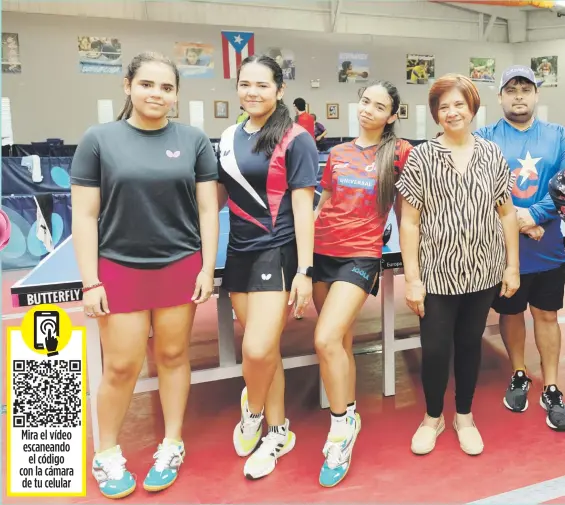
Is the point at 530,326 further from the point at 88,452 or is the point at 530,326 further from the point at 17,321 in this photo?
the point at 17,321

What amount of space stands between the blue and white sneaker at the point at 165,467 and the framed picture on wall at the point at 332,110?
10.6 meters

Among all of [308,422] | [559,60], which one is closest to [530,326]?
[308,422]

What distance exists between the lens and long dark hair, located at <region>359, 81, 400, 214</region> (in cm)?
229

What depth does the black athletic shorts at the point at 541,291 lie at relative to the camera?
2.64 meters

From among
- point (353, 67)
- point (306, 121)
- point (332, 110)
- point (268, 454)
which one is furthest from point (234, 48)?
point (268, 454)

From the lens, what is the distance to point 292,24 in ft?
37.8

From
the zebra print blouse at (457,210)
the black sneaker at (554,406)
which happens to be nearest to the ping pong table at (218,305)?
the zebra print blouse at (457,210)

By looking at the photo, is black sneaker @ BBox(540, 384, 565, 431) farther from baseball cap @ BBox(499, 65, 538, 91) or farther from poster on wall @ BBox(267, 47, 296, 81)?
poster on wall @ BBox(267, 47, 296, 81)

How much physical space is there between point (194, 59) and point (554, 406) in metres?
9.72

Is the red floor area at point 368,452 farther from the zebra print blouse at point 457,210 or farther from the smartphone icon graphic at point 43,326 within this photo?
the zebra print blouse at point 457,210

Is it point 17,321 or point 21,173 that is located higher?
point 21,173

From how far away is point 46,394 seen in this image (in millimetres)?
2061

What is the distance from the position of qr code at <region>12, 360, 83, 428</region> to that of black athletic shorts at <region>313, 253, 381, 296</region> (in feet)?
3.37

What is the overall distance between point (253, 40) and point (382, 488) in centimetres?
1025
